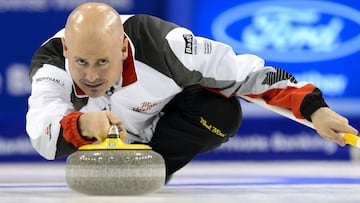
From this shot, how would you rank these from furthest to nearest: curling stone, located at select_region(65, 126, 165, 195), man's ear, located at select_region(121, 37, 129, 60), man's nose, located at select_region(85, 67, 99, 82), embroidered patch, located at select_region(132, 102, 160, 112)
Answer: embroidered patch, located at select_region(132, 102, 160, 112)
man's ear, located at select_region(121, 37, 129, 60)
man's nose, located at select_region(85, 67, 99, 82)
curling stone, located at select_region(65, 126, 165, 195)

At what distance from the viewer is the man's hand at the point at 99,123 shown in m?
1.80

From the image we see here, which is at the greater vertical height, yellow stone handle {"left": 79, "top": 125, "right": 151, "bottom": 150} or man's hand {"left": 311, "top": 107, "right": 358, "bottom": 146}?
yellow stone handle {"left": 79, "top": 125, "right": 151, "bottom": 150}

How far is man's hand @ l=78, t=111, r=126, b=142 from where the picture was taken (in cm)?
180

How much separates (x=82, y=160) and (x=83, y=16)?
352 mm

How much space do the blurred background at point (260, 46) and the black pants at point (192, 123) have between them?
8.85ft

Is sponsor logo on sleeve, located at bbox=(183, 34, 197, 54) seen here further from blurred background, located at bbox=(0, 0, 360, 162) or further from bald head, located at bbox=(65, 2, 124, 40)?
blurred background, located at bbox=(0, 0, 360, 162)


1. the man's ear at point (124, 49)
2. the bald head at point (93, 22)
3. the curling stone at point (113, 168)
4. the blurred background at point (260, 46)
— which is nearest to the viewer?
the curling stone at point (113, 168)

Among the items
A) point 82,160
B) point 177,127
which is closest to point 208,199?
point 82,160

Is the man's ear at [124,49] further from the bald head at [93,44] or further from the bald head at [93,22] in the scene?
the bald head at [93,22]

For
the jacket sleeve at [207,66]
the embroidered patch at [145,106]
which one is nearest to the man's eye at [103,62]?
the jacket sleeve at [207,66]

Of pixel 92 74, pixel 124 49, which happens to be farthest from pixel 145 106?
pixel 92 74

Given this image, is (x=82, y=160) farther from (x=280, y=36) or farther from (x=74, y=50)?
(x=280, y=36)

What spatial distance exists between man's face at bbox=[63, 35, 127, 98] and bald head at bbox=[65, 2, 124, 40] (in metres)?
0.01

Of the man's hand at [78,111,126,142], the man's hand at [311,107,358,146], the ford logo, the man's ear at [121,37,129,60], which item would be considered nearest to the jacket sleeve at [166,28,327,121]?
the man's hand at [311,107,358,146]
